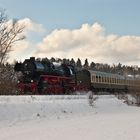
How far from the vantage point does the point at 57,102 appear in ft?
70.2

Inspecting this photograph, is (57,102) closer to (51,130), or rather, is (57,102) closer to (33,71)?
(51,130)

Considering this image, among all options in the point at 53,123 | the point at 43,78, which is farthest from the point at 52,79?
the point at 53,123

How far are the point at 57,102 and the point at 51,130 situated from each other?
7341 millimetres

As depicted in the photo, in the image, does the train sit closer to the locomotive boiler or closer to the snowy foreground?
the locomotive boiler

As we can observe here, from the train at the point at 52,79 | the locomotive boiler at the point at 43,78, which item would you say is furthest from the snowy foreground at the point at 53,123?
the train at the point at 52,79

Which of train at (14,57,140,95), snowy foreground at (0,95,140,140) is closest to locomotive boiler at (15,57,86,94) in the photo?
train at (14,57,140,95)

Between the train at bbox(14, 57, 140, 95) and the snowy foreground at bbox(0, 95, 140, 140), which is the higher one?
the train at bbox(14, 57, 140, 95)

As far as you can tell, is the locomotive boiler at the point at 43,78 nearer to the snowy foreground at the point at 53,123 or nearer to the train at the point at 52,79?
the train at the point at 52,79

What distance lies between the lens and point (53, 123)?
16.4 meters

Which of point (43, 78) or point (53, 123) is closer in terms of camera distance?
point (53, 123)

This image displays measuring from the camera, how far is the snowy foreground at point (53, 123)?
12.6 metres

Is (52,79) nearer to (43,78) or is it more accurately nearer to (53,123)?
(43,78)

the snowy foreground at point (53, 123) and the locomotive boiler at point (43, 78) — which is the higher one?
the locomotive boiler at point (43, 78)

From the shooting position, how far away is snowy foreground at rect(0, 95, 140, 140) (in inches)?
497
